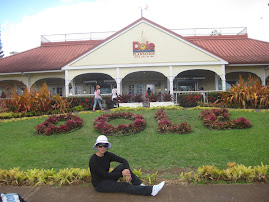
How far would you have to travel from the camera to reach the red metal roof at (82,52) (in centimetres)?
1689

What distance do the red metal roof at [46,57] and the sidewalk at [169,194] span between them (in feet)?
43.4

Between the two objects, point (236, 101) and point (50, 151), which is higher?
point (236, 101)

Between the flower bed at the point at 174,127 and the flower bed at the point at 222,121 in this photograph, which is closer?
the flower bed at the point at 174,127

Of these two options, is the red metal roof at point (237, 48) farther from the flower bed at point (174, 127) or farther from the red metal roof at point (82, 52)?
the flower bed at point (174, 127)

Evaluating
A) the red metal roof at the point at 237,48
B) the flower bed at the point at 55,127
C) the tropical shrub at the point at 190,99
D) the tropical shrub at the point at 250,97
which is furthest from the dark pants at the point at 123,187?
the red metal roof at the point at 237,48

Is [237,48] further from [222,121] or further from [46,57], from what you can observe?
[46,57]

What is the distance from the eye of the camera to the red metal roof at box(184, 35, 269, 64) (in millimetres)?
16781

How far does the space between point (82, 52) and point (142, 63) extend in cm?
448

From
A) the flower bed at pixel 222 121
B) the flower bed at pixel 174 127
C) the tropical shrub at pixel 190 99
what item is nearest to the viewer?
the flower bed at pixel 174 127

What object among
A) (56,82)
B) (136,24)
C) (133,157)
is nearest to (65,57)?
(56,82)

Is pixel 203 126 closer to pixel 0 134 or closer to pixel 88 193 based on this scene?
pixel 88 193

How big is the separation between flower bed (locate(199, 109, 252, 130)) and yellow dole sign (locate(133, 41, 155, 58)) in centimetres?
823

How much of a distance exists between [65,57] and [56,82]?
107 inches

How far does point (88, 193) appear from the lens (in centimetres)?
403
